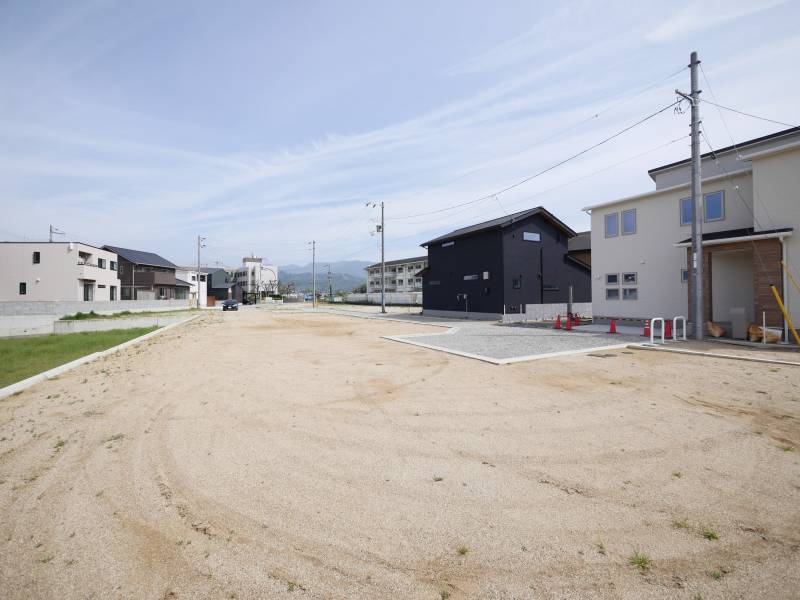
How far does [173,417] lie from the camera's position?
5.80m

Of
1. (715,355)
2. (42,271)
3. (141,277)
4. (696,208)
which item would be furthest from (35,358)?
(141,277)

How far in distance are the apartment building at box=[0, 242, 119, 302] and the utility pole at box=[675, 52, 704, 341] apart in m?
47.0

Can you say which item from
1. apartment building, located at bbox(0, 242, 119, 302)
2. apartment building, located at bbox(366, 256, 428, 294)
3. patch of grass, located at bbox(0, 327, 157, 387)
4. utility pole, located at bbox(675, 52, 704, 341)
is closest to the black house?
utility pole, located at bbox(675, 52, 704, 341)

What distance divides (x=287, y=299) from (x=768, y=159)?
279 feet

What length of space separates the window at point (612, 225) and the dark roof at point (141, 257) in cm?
5276

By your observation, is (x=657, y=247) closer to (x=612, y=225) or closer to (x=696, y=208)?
(x=612, y=225)

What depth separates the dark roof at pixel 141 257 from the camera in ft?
153

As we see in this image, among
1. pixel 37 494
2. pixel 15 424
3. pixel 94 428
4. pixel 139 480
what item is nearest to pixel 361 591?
pixel 139 480

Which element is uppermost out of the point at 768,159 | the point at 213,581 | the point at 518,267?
the point at 768,159

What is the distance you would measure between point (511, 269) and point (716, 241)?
11514mm

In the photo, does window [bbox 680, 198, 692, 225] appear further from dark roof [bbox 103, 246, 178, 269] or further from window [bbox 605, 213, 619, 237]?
dark roof [bbox 103, 246, 178, 269]

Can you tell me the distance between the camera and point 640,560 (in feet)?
8.45

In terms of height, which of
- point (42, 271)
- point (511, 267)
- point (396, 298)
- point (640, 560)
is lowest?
point (640, 560)

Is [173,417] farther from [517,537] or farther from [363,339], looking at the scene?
[363,339]
